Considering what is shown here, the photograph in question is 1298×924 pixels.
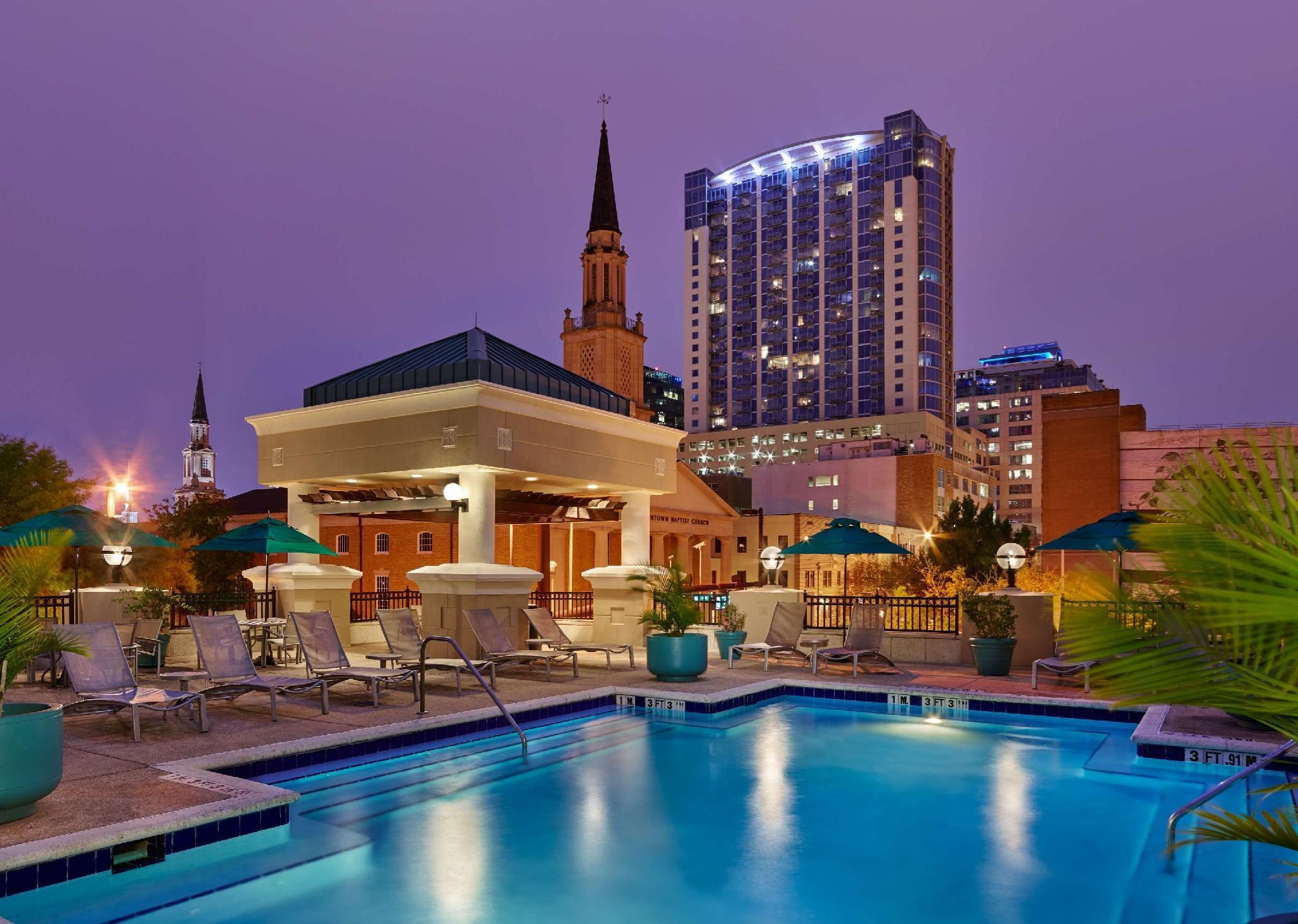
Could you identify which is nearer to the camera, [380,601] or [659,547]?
[380,601]

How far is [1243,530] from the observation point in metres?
2.08

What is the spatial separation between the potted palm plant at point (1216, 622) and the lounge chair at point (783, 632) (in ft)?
Answer: 39.5

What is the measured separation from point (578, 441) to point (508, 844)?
9.57 metres

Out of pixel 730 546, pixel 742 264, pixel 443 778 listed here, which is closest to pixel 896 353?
pixel 742 264

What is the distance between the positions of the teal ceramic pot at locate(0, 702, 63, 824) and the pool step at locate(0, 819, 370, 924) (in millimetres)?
726

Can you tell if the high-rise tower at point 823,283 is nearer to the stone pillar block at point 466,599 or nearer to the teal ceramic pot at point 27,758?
the stone pillar block at point 466,599

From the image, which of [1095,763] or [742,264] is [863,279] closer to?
[742,264]

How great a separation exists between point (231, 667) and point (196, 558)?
34.1 m

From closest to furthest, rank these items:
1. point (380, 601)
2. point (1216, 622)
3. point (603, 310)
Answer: point (1216, 622) < point (380, 601) < point (603, 310)

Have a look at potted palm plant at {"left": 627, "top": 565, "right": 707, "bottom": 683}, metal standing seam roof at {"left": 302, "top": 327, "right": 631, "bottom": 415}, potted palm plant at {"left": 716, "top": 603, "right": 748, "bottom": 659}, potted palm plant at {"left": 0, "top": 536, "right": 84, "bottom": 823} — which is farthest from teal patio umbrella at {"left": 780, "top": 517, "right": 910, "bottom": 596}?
potted palm plant at {"left": 0, "top": 536, "right": 84, "bottom": 823}

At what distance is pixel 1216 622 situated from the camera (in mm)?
2035

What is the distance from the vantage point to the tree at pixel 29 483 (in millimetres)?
40000

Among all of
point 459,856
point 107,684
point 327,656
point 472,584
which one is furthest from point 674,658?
point 107,684

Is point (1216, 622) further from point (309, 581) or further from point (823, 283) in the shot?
point (823, 283)
